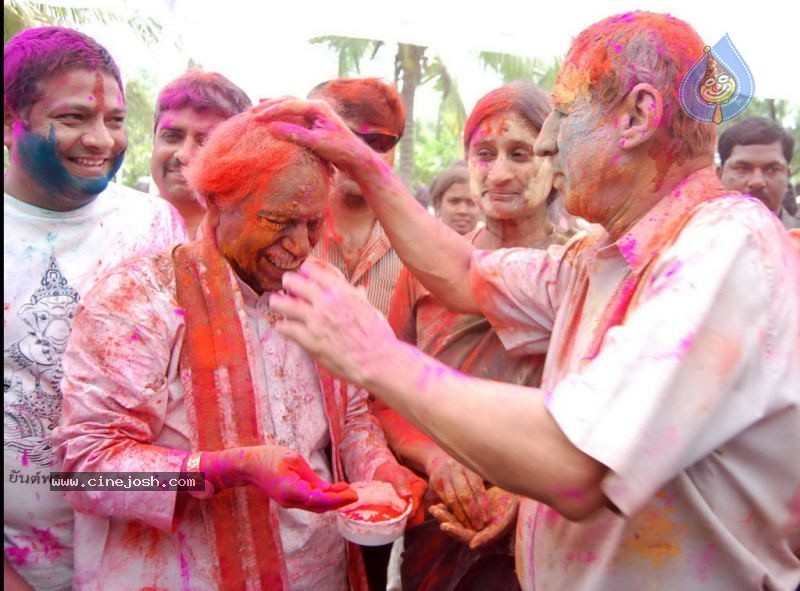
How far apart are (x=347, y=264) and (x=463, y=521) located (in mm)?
1374

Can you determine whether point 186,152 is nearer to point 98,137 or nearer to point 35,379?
point 98,137

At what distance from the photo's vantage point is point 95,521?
1.92 metres

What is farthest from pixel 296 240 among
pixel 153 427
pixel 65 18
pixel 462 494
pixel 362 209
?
pixel 65 18

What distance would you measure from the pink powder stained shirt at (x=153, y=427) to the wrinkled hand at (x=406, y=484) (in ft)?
0.18

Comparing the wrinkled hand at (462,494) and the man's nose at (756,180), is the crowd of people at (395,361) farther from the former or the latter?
the man's nose at (756,180)

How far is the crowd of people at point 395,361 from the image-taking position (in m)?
1.40

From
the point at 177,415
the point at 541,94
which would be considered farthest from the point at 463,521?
the point at 541,94

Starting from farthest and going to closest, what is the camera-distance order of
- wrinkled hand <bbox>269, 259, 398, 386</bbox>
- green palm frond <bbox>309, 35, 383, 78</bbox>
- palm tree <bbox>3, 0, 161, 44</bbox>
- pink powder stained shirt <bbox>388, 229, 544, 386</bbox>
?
green palm frond <bbox>309, 35, 383, 78</bbox> < palm tree <bbox>3, 0, 161, 44</bbox> < pink powder stained shirt <bbox>388, 229, 544, 386</bbox> < wrinkled hand <bbox>269, 259, 398, 386</bbox>

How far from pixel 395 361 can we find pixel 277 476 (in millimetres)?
480

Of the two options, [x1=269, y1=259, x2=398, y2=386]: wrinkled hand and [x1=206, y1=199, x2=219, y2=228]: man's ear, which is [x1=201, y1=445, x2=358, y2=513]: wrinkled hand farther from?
[x1=206, y1=199, x2=219, y2=228]: man's ear

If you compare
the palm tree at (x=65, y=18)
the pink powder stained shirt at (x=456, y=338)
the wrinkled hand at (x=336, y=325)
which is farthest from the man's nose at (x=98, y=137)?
the palm tree at (x=65, y=18)

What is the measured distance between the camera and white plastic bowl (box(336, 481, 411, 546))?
1.90 m

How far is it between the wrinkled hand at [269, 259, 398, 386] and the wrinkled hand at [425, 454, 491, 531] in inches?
34.0

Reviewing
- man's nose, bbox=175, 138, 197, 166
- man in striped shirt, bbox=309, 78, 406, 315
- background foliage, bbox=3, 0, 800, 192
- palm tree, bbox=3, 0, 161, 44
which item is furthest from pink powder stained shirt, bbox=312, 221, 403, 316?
background foliage, bbox=3, 0, 800, 192
